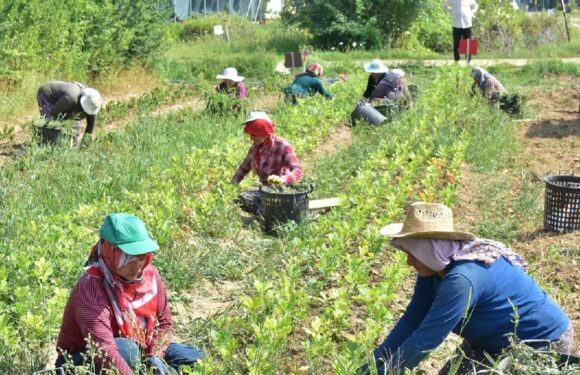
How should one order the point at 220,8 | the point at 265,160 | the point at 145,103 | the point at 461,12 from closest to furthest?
the point at 265,160, the point at 145,103, the point at 461,12, the point at 220,8

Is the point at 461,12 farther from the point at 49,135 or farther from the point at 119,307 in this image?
the point at 119,307

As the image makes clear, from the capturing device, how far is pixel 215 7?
30.9 meters

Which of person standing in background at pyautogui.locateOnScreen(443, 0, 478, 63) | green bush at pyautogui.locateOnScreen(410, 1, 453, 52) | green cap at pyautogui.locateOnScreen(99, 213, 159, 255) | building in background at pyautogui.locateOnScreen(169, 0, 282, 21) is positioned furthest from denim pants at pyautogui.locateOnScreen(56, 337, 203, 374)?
building in background at pyautogui.locateOnScreen(169, 0, 282, 21)

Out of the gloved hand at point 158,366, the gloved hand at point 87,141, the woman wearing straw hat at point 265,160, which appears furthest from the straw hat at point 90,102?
the gloved hand at point 158,366

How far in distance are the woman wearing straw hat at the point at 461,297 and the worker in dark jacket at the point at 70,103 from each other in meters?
6.30

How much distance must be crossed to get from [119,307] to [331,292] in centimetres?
188

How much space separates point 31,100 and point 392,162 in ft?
21.2

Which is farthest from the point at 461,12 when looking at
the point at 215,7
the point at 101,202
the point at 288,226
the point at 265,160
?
the point at 215,7

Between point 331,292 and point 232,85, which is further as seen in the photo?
point 232,85

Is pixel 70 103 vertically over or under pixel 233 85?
over

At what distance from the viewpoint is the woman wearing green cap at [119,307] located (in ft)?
11.9

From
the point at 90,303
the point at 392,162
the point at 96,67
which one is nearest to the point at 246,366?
the point at 90,303

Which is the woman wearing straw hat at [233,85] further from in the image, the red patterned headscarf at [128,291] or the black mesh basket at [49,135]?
the red patterned headscarf at [128,291]

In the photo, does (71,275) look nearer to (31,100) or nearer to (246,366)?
(246,366)
